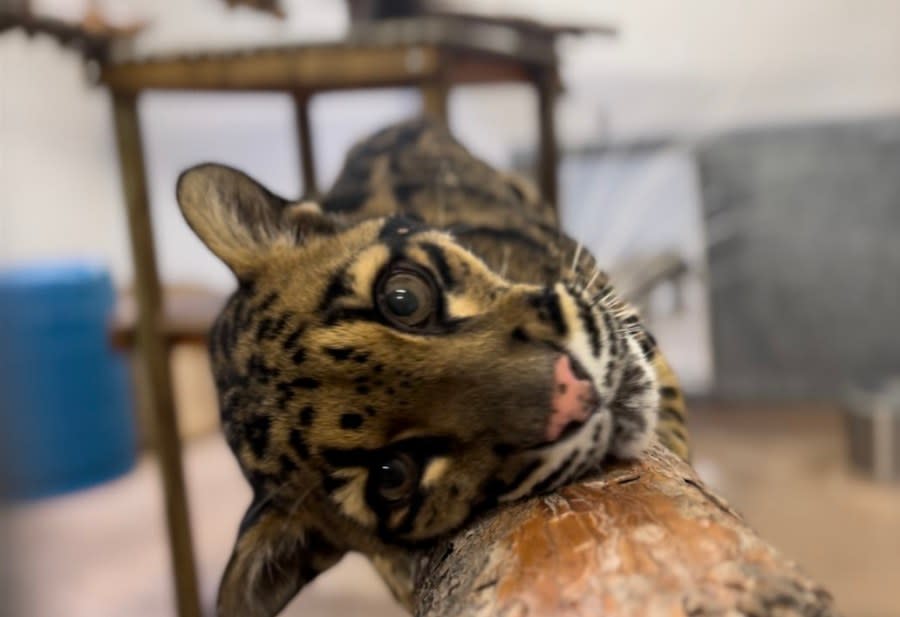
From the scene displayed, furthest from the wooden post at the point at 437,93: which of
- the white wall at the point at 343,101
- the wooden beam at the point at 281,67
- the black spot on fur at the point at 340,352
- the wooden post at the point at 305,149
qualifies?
the black spot on fur at the point at 340,352

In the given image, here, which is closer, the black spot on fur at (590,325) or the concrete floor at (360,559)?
the black spot on fur at (590,325)

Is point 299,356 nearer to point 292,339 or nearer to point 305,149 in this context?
point 292,339

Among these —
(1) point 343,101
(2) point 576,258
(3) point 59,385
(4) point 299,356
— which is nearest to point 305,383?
(4) point 299,356

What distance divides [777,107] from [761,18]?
31cm

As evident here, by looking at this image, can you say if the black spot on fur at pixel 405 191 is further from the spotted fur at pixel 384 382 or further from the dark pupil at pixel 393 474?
the dark pupil at pixel 393 474

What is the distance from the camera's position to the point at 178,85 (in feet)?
4.28

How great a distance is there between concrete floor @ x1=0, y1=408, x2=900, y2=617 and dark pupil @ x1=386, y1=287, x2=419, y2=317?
0.57 meters

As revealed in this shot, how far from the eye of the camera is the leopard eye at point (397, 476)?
0.69 metres

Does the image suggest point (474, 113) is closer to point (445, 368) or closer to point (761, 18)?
point (761, 18)

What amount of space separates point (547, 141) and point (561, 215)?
0.18 metres

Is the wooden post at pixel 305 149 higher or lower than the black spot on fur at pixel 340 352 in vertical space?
higher

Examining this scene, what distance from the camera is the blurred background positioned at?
1.18 meters

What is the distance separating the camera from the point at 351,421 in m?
0.70

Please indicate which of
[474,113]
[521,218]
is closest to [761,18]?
[474,113]
